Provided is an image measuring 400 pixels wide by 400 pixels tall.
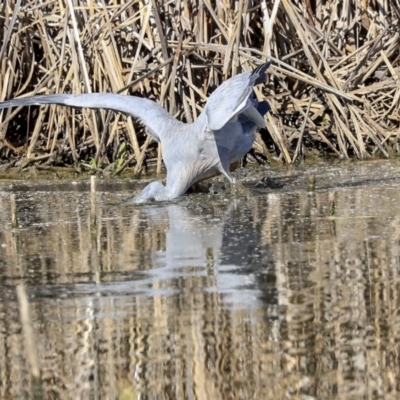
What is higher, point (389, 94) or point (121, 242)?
point (389, 94)

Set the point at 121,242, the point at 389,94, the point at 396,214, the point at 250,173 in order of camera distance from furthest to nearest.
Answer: the point at 389,94
the point at 250,173
the point at 396,214
the point at 121,242

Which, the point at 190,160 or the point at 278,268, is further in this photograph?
the point at 190,160

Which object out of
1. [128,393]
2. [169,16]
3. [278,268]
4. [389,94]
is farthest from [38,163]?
[128,393]

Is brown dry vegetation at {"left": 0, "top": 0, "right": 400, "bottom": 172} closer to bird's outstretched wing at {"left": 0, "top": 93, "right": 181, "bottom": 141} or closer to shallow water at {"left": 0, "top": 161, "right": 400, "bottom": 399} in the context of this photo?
bird's outstretched wing at {"left": 0, "top": 93, "right": 181, "bottom": 141}

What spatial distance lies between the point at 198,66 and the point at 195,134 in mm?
1269

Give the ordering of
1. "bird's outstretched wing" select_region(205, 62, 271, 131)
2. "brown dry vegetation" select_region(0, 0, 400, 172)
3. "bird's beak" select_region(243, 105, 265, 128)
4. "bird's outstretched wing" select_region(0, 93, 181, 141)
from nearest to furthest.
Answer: "bird's outstretched wing" select_region(205, 62, 271, 131) → "bird's beak" select_region(243, 105, 265, 128) → "bird's outstretched wing" select_region(0, 93, 181, 141) → "brown dry vegetation" select_region(0, 0, 400, 172)

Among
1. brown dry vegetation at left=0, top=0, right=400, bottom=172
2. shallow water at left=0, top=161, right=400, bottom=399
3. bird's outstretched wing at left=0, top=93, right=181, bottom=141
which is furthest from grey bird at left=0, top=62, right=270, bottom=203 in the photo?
brown dry vegetation at left=0, top=0, right=400, bottom=172

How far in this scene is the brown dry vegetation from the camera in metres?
7.64

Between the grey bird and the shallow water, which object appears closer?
the shallow water

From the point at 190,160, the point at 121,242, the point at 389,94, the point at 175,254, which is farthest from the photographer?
the point at 389,94

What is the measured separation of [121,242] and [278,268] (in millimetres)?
986

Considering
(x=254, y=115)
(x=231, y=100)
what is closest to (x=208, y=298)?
(x=231, y=100)

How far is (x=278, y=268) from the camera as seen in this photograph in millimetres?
4371

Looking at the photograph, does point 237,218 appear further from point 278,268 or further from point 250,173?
point 250,173
